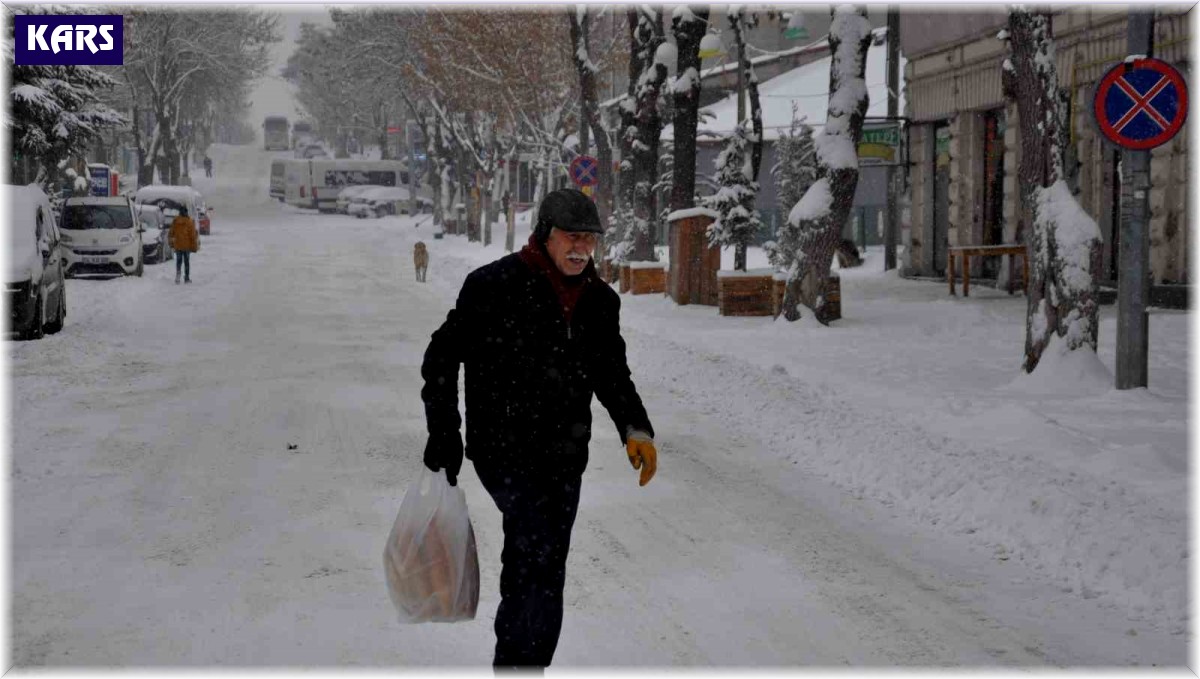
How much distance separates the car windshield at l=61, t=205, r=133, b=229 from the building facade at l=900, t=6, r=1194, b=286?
16.3m

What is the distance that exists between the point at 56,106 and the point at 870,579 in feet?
90.1

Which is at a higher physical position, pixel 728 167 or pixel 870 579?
pixel 728 167

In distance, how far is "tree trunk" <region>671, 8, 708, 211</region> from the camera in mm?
25156

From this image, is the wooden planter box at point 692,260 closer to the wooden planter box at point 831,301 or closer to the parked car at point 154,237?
the wooden planter box at point 831,301

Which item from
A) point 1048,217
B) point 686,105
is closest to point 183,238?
point 686,105

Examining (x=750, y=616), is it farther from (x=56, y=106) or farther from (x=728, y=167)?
(x=56, y=106)

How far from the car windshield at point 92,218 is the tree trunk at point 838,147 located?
58.5ft

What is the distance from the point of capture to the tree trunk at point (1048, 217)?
13148 mm

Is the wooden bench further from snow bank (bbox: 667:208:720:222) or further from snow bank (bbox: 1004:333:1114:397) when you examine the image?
snow bank (bbox: 1004:333:1114:397)

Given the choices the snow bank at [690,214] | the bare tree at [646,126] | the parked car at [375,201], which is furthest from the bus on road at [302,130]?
the snow bank at [690,214]

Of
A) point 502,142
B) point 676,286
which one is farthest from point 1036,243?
point 502,142

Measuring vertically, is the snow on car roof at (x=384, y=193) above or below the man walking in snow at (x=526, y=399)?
above

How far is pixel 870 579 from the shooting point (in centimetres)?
685

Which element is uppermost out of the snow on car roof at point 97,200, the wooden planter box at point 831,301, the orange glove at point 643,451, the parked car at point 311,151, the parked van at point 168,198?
the parked car at point 311,151
